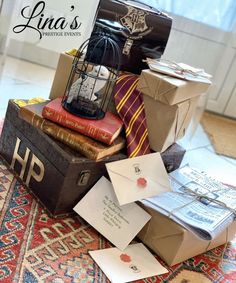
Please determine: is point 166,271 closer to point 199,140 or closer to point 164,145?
point 164,145

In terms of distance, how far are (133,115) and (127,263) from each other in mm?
464

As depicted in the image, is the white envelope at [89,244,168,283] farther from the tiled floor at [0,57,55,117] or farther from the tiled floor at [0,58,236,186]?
the tiled floor at [0,57,55,117]

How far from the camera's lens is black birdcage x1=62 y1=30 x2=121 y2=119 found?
117cm

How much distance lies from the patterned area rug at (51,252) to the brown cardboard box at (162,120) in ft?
1.17

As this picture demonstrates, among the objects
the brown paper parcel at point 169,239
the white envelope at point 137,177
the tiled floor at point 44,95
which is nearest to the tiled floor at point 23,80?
the tiled floor at point 44,95

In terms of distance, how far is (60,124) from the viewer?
44.3 inches

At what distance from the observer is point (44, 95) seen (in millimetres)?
2145

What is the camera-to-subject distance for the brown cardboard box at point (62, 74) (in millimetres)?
1300

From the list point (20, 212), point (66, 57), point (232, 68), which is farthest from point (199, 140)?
point (20, 212)

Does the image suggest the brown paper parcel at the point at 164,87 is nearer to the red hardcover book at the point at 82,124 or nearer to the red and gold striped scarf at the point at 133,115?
the red and gold striped scarf at the point at 133,115

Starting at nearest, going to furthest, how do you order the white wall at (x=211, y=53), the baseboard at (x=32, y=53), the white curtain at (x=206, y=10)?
1. the baseboard at (x=32, y=53)
2. the white curtain at (x=206, y=10)
3. the white wall at (x=211, y=53)

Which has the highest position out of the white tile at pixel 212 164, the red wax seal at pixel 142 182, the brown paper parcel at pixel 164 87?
the brown paper parcel at pixel 164 87

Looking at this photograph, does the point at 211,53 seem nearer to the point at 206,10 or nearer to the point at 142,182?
the point at 206,10

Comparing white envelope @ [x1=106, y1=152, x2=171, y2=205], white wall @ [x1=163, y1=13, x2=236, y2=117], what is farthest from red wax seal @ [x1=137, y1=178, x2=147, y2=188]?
white wall @ [x1=163, y1=13, x2=236, y2=117]
